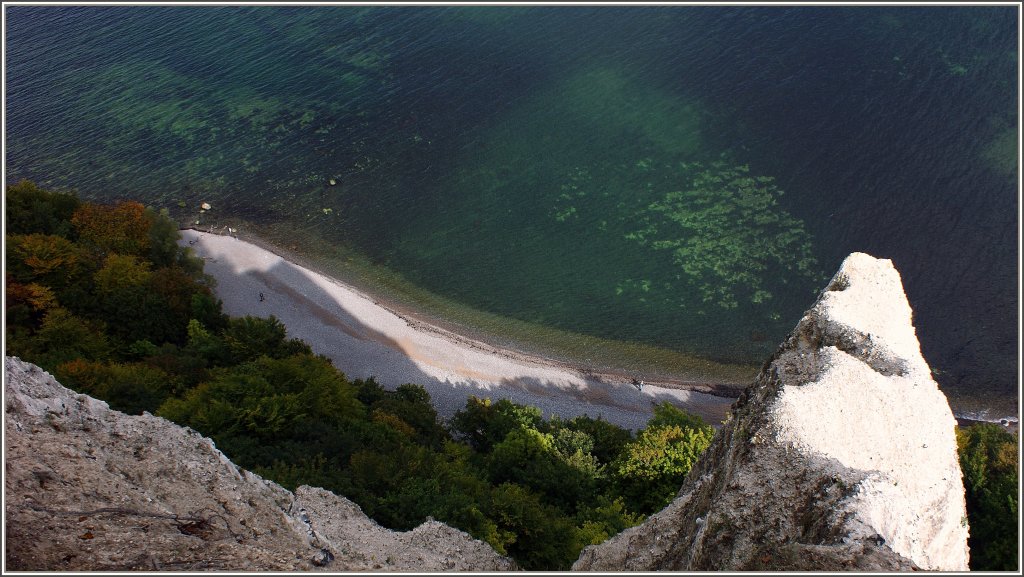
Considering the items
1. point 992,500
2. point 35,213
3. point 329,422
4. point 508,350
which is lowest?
point 329,422

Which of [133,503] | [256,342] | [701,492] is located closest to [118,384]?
[256,342]

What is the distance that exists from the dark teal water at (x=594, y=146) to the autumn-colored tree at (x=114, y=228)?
9758 mm

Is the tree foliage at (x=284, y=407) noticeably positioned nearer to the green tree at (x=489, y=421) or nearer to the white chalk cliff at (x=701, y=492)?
the green tree at (x=489, y=421)

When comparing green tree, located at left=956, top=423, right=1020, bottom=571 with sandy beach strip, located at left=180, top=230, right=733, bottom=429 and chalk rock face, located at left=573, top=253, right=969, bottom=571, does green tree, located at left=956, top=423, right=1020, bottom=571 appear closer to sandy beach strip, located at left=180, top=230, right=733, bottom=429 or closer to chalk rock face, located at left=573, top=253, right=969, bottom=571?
sandy beach strip, located at left=180, top=230, right=733, bottom=429

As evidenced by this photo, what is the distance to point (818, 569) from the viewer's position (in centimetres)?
1298

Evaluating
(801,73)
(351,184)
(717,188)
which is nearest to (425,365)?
(351,184)

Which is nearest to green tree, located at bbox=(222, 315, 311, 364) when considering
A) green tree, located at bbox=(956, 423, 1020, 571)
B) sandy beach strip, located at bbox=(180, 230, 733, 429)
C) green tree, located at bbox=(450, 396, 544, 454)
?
sandy beach strip, located at bbox=(180, 230, 733, 429)

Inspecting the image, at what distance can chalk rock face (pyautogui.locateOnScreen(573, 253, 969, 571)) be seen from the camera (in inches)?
561

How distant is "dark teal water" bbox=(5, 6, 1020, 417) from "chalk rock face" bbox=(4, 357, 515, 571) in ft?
99.4

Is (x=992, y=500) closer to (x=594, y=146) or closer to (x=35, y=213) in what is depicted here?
(x=594, y=146)

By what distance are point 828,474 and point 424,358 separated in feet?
94.1

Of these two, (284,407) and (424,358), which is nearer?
(284,407)

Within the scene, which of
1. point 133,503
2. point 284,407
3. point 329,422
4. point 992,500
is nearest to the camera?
point 133,503

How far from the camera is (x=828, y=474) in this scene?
1525 cm
